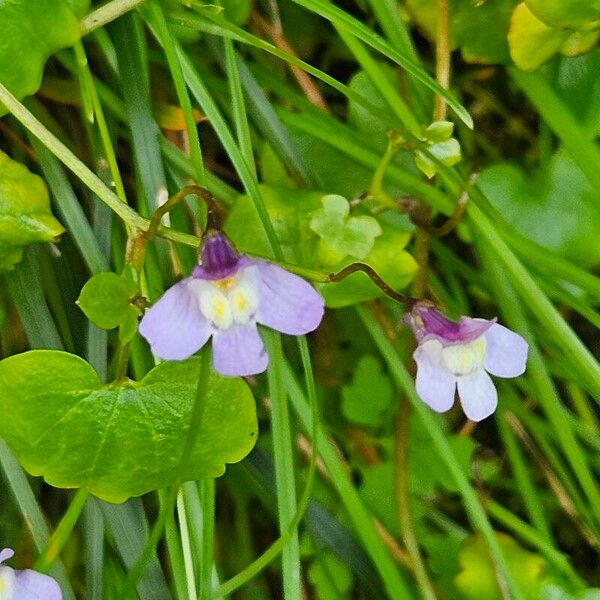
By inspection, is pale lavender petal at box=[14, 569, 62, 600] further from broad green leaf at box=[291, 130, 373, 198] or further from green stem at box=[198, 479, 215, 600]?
broad green leaf at box=[291, 130, 373, 198]

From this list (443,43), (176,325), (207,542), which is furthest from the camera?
(443,43)

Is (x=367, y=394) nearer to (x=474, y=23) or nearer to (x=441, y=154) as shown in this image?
(x=441, y=154)

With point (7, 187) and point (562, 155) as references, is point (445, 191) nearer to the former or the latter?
point (562, 155)

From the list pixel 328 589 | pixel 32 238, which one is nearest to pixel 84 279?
pixel 32 238

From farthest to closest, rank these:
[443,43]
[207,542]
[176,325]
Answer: [443,43]
[207,542]
[176,325]

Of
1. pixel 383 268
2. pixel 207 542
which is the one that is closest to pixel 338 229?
pixel 383 268

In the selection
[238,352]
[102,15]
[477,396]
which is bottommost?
[477,396]

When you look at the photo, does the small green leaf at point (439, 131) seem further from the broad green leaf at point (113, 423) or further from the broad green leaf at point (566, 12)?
the broad green leaf at point (113, 423)
